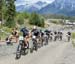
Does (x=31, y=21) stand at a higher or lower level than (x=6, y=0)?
lower

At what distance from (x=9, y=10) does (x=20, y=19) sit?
1350 inches

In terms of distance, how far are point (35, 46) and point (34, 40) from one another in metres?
0.59

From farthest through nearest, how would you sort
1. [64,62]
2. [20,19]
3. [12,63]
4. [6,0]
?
[20,19], [6,0], [64,62], [12,63]

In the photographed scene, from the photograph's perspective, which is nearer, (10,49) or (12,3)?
(10,49)

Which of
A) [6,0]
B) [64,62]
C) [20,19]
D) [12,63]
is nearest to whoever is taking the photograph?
[12,63]

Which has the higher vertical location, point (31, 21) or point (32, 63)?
point (32, 63)

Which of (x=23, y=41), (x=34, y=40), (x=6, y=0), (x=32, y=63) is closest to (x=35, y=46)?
(x=34, y=40)

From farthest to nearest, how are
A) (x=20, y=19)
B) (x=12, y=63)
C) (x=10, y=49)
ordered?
1. (x=20, y=19)
2. (x=10, y=49)
3. (x=12, y=63)

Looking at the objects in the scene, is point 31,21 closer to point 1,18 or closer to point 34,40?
point 1,18

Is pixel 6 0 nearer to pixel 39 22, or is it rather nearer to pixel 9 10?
pixel 9 10

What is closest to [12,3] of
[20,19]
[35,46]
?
[20,19]

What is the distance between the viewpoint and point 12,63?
70.7 feet

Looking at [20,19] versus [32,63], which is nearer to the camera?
[32,63]

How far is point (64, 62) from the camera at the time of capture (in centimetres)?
2456
